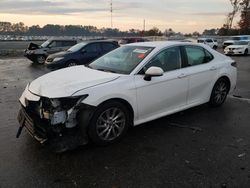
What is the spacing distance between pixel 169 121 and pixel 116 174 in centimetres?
235

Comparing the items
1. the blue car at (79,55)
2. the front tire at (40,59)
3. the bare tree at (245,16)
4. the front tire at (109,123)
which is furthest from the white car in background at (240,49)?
the bare tree at (245,16)

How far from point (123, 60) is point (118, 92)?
3.84 feet

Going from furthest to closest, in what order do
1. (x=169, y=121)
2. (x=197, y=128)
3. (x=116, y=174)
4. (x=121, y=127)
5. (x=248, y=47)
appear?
(x=248, y=47), (x=169, y=121), (x=197, y=128), (x=121, y=127), (x=116, y=174)

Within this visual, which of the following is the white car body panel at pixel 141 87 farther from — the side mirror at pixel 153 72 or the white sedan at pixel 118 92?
the side mirror at pixel 153 72

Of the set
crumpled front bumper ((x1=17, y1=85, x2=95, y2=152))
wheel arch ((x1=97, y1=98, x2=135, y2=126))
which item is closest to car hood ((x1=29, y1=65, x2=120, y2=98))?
crumpled front bumper ((x1=17, y1=85, x2=95, y2=152))

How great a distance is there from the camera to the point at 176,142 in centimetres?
479

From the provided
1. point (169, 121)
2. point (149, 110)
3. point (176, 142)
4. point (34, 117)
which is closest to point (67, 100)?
point (34, 117)

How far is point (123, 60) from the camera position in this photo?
558cm

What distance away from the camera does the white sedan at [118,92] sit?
4.23 m

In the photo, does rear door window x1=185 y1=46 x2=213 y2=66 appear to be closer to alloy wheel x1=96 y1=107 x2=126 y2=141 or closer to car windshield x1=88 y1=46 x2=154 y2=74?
car windshield x1=88 y1=46 x2=154 y2=74

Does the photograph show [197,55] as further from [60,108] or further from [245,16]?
[245,16]

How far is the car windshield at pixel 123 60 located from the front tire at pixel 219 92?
2.00 metres

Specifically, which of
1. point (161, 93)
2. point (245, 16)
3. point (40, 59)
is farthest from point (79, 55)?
point (245, 16)

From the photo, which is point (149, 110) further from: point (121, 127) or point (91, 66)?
point (91, 66)
